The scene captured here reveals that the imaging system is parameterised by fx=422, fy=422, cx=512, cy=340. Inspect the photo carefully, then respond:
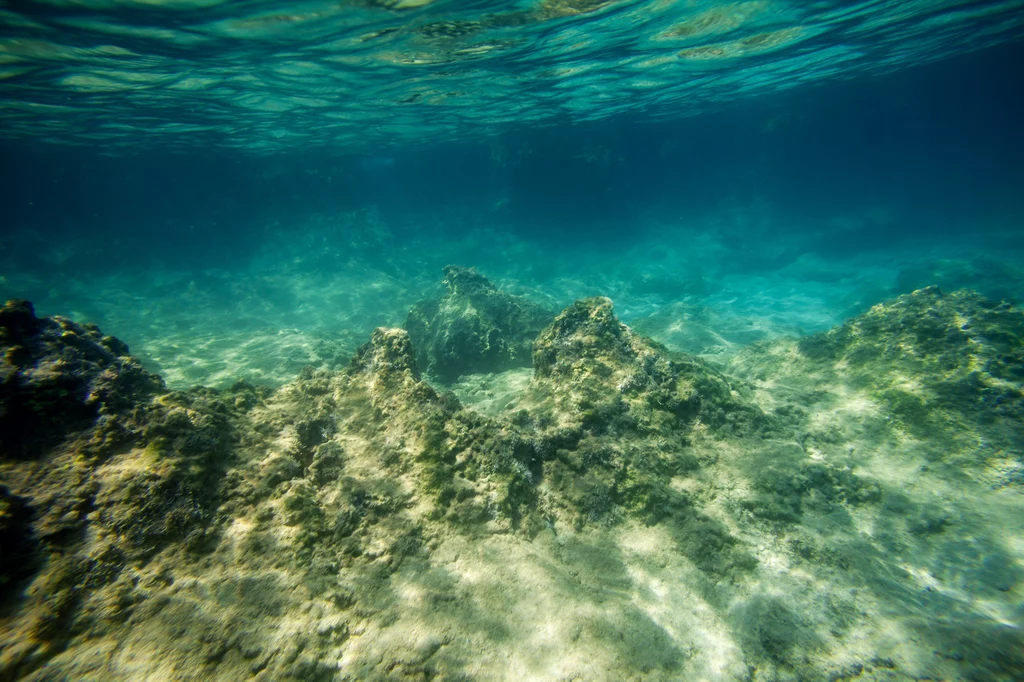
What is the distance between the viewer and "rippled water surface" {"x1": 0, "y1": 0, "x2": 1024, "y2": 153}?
10.9 m

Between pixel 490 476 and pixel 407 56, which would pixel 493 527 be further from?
pixel 407 56

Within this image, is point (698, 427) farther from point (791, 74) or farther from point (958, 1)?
point (791, 74)

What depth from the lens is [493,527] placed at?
3.38 meters

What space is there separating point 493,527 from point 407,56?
1579cm

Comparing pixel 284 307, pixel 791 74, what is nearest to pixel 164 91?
pixel 284 307

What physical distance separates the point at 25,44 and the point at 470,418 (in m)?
16.9

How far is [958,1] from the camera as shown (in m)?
15.3

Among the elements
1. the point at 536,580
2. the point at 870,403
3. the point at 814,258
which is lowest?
the point at 814,258

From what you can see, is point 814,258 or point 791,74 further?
point 814,258

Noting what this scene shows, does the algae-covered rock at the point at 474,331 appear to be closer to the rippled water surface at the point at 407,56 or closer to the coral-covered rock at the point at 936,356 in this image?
the coral-covered rock at the point at 936,356

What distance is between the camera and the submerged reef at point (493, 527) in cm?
251

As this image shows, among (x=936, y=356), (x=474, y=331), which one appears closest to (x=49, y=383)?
(x=474, y=331)

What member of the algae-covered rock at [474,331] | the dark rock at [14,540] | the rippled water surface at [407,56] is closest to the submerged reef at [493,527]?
the dark rock at [14,540]

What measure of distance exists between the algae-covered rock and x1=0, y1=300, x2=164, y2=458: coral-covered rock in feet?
21.2
